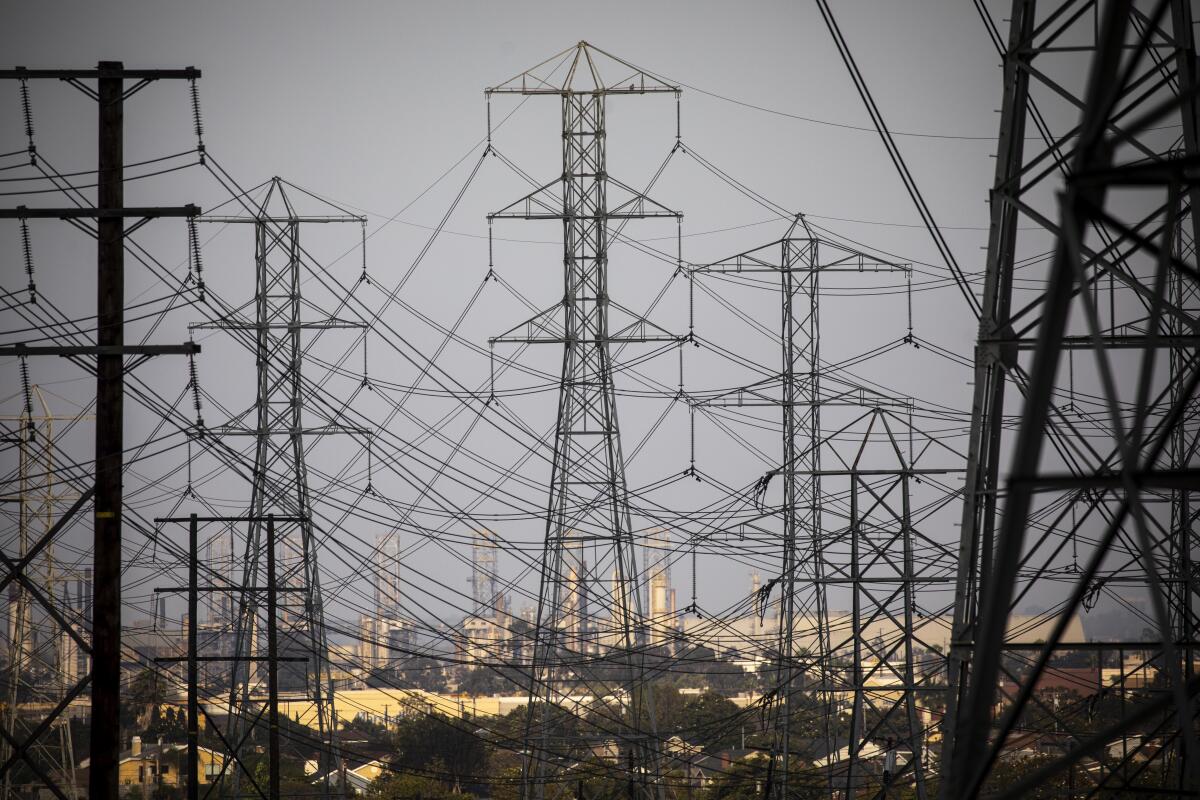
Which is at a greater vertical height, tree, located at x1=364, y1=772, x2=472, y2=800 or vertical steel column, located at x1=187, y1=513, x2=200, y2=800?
vertical steel column, located at x1=187, y1=513, x2=200, y2=800

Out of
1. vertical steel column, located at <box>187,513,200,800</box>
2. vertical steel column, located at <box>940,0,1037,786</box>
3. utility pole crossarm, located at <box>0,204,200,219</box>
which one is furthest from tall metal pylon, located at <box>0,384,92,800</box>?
vertical steel column, located at <box>940,0,1037,786</box>

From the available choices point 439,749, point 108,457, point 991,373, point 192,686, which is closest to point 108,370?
point 108,457

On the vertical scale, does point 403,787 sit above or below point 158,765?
below

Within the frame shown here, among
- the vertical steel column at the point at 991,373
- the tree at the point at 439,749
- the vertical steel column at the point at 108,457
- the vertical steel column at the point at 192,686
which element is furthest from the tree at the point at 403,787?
the vertical steel column at the point at 991,373

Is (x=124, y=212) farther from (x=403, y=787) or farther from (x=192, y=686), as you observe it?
(x=403, y=787)

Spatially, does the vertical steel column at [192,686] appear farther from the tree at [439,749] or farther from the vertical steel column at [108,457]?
the tree at [439,749]

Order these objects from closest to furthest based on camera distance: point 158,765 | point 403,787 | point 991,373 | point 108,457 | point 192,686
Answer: point 991,373 → point 108,457 → point 192,686 → point 158,765 → point 403,787

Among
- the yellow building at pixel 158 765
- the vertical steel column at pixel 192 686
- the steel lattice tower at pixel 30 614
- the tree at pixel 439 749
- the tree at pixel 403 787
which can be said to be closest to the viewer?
the vertical steel column at pixel 192 686

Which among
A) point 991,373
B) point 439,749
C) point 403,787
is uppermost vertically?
point 991,373

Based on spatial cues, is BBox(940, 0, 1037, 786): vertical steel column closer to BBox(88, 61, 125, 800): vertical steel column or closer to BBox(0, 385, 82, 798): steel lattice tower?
BBox(88, 61, 125, 800): vertical steel column

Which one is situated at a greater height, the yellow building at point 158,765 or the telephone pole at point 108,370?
the telephone pole at point 108,370
